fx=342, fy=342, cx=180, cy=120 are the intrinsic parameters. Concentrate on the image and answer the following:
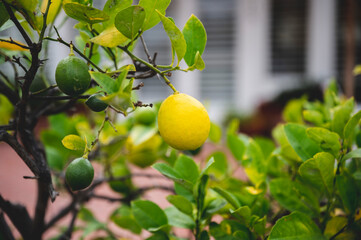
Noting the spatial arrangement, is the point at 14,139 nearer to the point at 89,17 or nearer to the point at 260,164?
the point at 89,17

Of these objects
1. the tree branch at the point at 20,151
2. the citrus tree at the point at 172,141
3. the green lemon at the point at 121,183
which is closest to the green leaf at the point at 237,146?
the citrus tree at the point at 172,141

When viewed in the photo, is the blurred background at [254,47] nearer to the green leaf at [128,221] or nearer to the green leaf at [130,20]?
the green leaf at [128,221]

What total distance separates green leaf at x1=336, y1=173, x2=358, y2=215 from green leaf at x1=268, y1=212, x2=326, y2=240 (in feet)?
0.22

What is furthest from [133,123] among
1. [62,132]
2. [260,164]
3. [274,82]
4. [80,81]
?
[274,82]

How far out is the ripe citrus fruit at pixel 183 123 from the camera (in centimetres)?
45

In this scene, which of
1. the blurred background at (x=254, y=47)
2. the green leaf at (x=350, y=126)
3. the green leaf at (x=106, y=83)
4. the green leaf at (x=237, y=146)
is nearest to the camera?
the green leaf at (x=106, y=83)

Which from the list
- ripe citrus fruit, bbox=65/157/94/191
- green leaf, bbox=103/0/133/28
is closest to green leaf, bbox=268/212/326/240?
ripe citrus fruit, bbox=65/157/94/191

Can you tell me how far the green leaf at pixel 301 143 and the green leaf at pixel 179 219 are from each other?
21cm

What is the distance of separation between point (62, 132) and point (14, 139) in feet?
1.35

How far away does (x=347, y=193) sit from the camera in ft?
1.69

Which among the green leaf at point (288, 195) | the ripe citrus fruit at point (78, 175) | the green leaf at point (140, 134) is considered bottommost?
the green leaf at point (288, 195)

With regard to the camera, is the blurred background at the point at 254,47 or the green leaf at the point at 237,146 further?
the blurred background at the point at 254,47

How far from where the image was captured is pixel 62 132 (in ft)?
2.84

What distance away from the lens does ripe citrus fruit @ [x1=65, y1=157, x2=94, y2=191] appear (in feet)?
1.38
